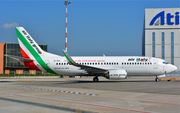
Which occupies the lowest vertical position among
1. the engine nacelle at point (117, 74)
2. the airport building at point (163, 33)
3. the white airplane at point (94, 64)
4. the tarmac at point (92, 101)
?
the tarmac at point (92, 101)

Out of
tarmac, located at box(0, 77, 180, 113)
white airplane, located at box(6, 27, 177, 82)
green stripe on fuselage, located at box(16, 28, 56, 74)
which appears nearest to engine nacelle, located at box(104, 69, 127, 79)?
white airplane, located at box(6, 27, 177, 82)

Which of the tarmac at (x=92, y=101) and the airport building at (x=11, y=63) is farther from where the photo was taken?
the airport building at (x=11, y=63)

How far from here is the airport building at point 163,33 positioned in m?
104

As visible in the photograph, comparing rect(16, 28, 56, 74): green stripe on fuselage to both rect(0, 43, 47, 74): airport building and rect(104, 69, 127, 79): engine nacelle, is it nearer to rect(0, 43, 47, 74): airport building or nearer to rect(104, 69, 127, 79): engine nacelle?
rect(104, 69, 127, 79): engine nacelle

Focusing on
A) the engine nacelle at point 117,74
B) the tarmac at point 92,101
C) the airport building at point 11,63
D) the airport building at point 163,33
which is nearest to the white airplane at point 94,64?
the engine nacelle at point 117,74

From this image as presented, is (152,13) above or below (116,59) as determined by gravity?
above

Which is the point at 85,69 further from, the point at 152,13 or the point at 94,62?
the point at 152,13

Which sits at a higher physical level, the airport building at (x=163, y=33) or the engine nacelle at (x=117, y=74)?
the airport building at (x=163, y=33)

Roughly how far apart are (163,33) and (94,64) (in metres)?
74.6

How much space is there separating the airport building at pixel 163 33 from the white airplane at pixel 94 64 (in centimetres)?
6855

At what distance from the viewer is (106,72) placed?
37.8m

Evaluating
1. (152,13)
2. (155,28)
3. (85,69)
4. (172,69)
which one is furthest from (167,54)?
(85,69)

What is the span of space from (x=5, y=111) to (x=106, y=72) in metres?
27.5

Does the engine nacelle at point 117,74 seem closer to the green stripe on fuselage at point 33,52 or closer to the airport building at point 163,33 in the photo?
the green stripe on fuselage at point 33,52
